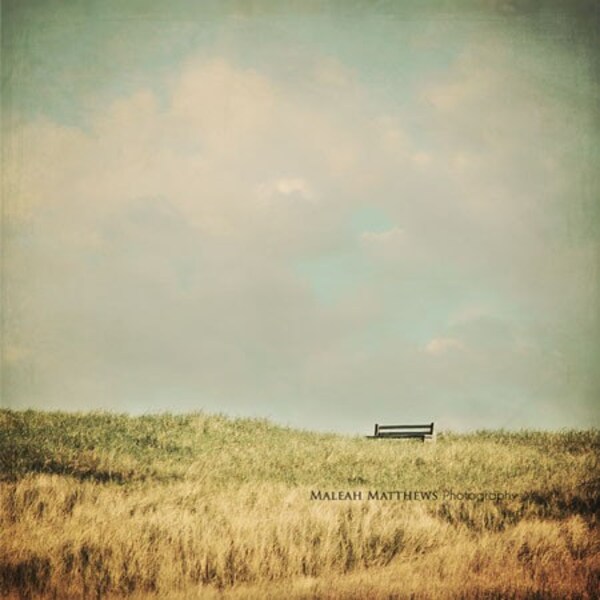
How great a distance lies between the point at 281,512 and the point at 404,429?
4.49ft

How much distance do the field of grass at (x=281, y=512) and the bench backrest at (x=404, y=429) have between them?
0.43 ft

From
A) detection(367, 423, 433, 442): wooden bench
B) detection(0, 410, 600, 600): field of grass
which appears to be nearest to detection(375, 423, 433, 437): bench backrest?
detection(367, 423, 433, 442): wooden bench

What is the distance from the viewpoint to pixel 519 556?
213 inches

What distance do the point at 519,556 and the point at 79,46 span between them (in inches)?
242

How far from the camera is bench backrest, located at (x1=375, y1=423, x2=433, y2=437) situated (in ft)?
19.0

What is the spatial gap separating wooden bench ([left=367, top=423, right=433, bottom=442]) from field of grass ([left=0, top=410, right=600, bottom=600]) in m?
0.09

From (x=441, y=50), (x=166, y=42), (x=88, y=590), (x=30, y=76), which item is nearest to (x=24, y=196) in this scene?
(x=30, y=76)

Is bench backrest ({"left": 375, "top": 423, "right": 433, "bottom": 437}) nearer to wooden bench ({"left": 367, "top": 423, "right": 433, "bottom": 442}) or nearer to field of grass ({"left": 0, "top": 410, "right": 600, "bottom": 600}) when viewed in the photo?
wooden bench ({"left": 367, "top": 423, "right": 433, "bottom": 442})

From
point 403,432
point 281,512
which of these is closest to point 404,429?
point 403,432

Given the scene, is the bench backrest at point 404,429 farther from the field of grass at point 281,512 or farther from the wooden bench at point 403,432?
the field of grass at point 281,512

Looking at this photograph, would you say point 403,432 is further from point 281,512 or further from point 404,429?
point 281,512

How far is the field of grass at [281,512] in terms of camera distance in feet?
16.6

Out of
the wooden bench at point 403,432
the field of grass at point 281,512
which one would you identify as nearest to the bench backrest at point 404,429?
the wooden bench at point 403,432

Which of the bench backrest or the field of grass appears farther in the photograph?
the bench backrest
